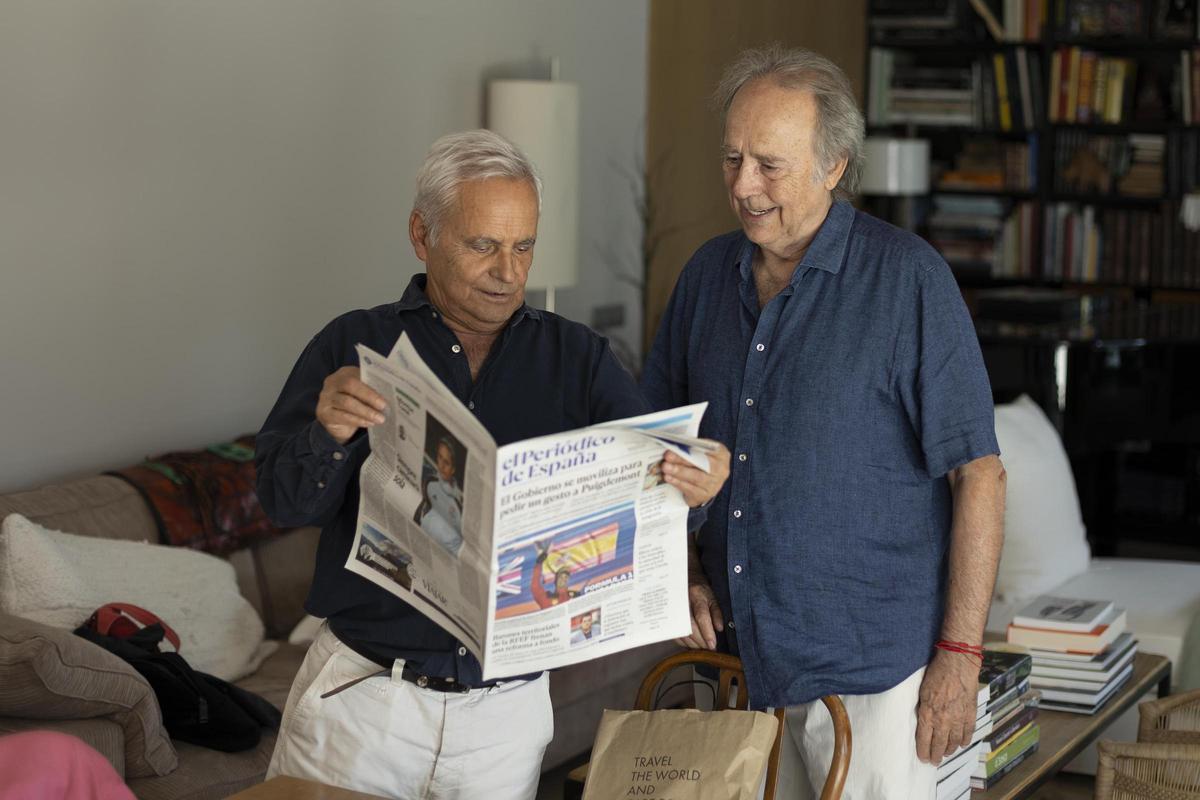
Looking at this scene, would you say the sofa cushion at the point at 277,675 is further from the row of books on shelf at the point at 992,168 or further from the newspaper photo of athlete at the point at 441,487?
the row of books on shelf at the point at 992,168

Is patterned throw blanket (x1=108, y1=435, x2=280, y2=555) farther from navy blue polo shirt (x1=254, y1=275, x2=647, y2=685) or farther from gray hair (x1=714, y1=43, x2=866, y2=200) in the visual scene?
gray hair (x1=714, y1=43, x2=866, y2=200)

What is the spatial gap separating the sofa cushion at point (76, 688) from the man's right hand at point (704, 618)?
3.73 ft

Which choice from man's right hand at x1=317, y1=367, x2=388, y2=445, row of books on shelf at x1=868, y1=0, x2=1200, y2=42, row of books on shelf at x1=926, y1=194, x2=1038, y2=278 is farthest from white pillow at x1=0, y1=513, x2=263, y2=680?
row of books on shelf at x1=868, y1=0, x2=1200, y2=42

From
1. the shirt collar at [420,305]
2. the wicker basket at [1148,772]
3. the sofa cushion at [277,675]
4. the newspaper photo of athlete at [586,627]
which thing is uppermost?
the shirt collar at [420,305]

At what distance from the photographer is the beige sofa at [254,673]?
2637 millimetres

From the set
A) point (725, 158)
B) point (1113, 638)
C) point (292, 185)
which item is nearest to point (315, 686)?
point (725, 158)

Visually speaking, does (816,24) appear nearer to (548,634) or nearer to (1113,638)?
(1113,638)

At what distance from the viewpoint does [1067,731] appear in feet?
9.33

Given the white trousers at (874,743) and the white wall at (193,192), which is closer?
the white trousers at (874,743)

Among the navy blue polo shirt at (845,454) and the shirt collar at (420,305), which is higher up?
the shirt collar at (420,305)

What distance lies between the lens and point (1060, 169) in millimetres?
6867

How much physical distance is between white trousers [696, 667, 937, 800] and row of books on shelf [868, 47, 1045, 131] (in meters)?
5.55

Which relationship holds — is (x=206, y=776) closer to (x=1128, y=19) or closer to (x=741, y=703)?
(x=741, y=703)

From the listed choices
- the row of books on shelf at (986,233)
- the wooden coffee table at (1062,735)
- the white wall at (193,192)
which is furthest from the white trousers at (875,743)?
the row of books on shelf at (986,233)
